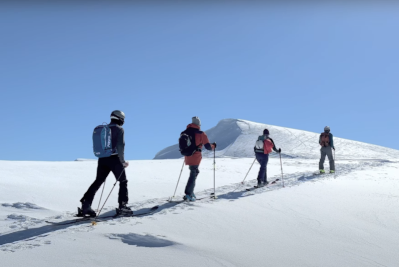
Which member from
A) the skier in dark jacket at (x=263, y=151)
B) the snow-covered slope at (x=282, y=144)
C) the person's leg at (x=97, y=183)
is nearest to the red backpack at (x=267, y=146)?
the skier in dark jacket at (x=263, y=151)

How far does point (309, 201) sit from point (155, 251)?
4657 millimetres

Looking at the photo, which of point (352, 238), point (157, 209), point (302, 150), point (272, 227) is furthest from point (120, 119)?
point (302, 150)

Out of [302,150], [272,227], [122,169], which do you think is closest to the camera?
[272,227]

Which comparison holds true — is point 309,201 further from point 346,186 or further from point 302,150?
point 302,150

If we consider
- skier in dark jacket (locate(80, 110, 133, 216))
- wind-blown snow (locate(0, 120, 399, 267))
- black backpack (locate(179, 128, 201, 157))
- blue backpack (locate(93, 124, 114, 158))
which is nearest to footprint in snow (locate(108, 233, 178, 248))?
wind-blown snow (locate(0, 120, 399, 267))

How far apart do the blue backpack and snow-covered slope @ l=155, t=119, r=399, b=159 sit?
39.3m

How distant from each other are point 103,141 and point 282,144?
2017 inches

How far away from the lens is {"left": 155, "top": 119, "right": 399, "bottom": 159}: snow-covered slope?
4759 cm

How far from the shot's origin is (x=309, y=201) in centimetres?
731

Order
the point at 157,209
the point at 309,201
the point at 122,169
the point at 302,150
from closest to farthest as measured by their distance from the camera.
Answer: the point at 122,169, the point at 157,209, the point at 309,201, the point at 302,150

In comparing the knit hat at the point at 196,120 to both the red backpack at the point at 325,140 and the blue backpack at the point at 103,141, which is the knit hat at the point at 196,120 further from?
the red backpack at the point at 325,140

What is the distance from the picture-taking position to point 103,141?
5.68m

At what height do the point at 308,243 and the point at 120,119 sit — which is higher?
the point at 120,119

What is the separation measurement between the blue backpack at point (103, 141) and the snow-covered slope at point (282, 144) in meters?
39.3
